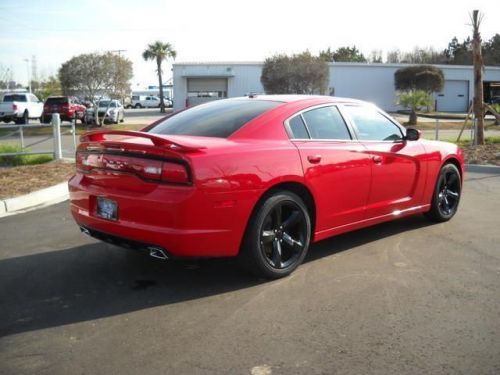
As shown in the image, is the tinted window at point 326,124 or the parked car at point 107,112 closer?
the tinted window at point 326,124

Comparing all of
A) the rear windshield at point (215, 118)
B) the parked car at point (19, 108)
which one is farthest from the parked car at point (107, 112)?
the rear windshield at point (215, 118)

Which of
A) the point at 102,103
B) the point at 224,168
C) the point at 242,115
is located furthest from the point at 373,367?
the point at 102,103

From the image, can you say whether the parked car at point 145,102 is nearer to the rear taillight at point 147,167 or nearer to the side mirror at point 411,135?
the side mirror at point 411,135

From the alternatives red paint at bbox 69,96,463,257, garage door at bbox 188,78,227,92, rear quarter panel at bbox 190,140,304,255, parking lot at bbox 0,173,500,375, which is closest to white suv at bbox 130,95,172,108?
garage door at bbox 188,78,227,92

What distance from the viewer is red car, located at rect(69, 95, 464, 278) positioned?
407 centimetres

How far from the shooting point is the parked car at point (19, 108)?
30.4 metres

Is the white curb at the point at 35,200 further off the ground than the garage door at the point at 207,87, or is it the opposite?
the garage door at the point at 207,87

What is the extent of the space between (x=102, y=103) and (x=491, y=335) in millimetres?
30890

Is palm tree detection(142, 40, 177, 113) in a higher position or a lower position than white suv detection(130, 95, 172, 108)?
higher

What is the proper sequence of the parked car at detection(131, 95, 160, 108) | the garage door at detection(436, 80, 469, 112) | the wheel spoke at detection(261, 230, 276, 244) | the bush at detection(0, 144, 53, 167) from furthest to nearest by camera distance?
the parked car at detection(131, 95, 160, 108), the garage door at detection(436, 80, 469, 112), the bush at detection(0, 144, 53, 167), the wheel spoke at detection(261, 230, 276, 244)

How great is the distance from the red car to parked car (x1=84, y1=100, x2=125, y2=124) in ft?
81.7

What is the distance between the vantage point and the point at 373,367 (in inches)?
123

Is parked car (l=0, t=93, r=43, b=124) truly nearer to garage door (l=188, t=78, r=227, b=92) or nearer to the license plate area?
garage door (l=188, t=78, r=227, b=92)

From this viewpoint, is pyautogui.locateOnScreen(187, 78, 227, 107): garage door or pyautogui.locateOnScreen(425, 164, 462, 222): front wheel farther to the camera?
pyautogui.locateOnScreen(187, 78, 227, 107): garage door
